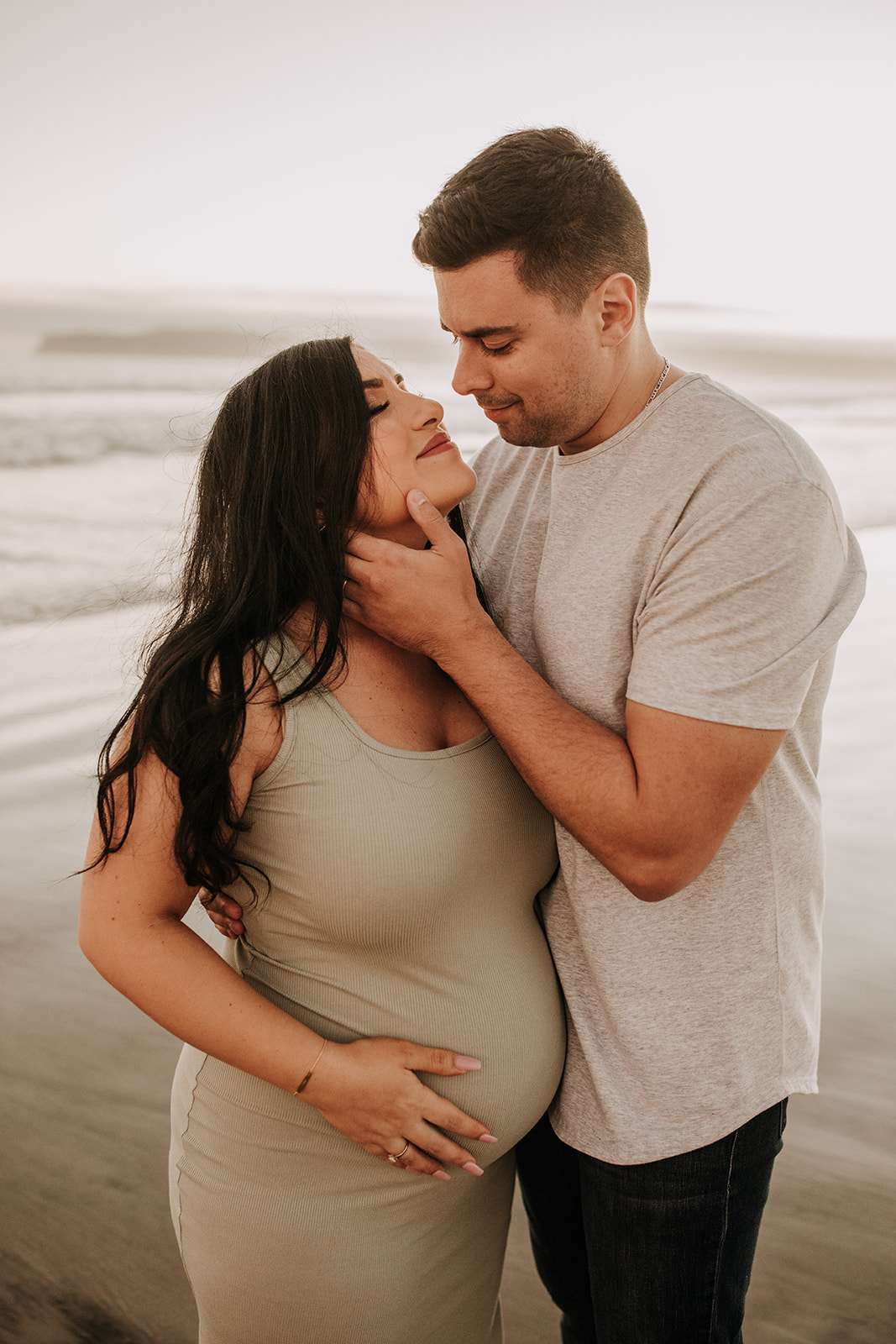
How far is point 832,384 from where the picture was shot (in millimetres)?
15586

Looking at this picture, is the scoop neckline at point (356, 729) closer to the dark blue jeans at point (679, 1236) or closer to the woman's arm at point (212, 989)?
the woman's arm at point (212, 989)

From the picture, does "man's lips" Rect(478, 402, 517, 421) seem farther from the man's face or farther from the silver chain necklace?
the silver chain necklace

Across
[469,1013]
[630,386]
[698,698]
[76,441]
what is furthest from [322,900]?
[76,441]

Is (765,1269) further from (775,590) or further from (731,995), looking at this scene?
(775,590)

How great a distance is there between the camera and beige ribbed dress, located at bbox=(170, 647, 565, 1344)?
4.40ft

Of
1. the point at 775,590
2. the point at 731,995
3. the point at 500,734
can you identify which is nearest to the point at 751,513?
the point at 775,590

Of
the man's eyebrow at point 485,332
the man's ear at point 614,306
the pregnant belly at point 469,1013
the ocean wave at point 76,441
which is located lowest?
the ocean wave at point 76,441

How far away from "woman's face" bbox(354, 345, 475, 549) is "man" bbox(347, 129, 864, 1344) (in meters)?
0.07

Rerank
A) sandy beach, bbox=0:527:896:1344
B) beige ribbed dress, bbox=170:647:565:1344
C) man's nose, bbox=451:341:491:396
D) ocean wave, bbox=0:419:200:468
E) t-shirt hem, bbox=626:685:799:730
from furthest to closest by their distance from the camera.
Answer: ocean wave, bbox=0:419:200:468 < sandy beach, bbox=0:527:896:1344 < man's nose, bbox=451:341:491:396 < beige ribbed dress, bbox=170:647:565:1344 < t-shirt hem, bbox=626:685:799:730

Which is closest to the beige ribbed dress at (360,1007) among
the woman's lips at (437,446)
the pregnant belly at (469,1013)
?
the pregnant belly at (469,1013)

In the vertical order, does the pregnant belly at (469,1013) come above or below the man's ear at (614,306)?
below

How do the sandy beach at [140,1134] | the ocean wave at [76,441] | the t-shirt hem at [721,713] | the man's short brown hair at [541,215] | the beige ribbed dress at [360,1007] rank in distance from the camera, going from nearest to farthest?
1. the t-shirt hem at [721,713]
2. the beige ribbed dress at [360,1007]
3. the man's short brown hair at [541,215]
4. the sandy beach at [140,1134]
5. the ocean wave at [76,441]

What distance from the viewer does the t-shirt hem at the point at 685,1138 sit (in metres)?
1.39

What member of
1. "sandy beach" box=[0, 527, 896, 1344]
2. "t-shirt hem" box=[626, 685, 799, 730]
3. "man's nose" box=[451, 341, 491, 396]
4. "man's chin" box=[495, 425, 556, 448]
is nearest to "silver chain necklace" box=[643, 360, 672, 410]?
"man's chin" box=[495, 425, 556, 448]
